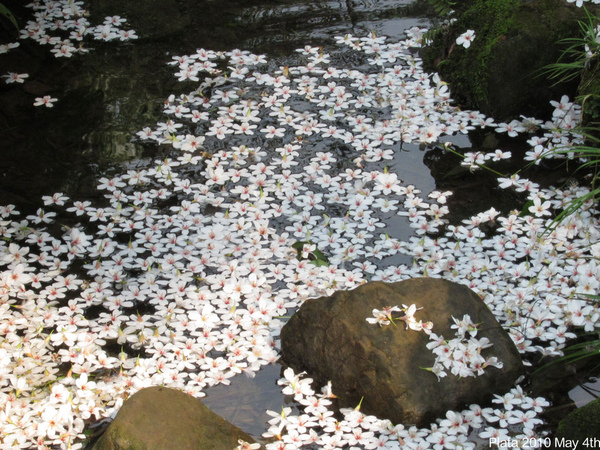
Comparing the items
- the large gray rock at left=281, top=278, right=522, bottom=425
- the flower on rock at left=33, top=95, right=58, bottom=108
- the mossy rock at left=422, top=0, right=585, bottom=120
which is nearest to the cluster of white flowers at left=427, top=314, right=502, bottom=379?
the large gray rock at left=281, top=278, right=522, bottom=425

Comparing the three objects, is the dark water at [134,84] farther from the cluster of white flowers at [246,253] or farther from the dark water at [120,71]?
the cluster of white flowers at [246,253]

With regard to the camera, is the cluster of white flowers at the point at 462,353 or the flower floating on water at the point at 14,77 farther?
the flower floating on water at the point at 14,77

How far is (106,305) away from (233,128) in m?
1.85

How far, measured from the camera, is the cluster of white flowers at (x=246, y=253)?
121 inches

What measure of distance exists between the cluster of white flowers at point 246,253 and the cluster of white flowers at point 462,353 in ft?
0.71

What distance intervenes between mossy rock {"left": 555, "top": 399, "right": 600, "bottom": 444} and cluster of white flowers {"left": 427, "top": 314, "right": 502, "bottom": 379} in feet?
1.43

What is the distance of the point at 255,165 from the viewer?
4449 mm

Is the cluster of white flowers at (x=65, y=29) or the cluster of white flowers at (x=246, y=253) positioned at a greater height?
the cluster of white flowers at (x=65, y=29)

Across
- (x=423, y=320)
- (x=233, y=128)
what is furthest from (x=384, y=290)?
(x=233, y=128)

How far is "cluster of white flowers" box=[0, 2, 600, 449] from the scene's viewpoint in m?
3.07

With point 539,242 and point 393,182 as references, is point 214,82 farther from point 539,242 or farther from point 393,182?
point 539,242

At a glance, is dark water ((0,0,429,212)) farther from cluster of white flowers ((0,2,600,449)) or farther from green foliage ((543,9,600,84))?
green foliage ((543,9,600,84))

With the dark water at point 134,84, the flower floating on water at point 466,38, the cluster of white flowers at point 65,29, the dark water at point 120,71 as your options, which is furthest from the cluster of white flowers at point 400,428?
the cluster of white flowers at point 65,29

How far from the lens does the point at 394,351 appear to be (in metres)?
2.84
